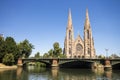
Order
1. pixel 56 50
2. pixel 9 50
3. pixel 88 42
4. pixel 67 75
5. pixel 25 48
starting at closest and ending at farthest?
pixel 67 75 → pixel 9 50 → pixel 25 48 → pixel 56 50 → pixel 88 42

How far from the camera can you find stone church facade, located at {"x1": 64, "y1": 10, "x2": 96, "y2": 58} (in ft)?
417

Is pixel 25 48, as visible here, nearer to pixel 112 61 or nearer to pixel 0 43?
pixel 0 43

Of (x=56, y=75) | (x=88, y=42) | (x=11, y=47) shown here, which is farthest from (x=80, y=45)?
(x=56, y=75)

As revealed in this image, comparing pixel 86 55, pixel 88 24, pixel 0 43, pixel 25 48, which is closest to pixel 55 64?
pixel 25 48

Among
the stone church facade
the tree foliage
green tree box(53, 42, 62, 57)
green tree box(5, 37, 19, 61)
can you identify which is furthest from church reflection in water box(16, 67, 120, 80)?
the stone church facade

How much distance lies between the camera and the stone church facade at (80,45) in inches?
5007

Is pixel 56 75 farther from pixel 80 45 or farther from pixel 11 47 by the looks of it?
pixel 80 45

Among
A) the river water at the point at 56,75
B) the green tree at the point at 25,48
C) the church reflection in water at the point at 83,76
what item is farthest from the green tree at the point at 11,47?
the church reflection in water at the point at 83,76

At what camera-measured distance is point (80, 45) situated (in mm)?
130125

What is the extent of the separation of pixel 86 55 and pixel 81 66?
2095 cm

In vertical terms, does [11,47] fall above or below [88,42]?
below

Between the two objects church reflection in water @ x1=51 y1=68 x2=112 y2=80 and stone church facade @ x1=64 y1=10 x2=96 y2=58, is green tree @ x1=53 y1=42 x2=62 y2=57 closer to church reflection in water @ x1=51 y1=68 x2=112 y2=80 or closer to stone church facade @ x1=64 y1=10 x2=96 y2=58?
stone church facade @ x1=64 y1=10 x2=96 y2=58

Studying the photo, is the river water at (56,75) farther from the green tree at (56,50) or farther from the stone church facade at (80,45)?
the stone church facade at (80,45)

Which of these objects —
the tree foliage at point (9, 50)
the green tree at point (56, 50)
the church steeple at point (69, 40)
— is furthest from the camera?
the church steeple at point (69, 40)
